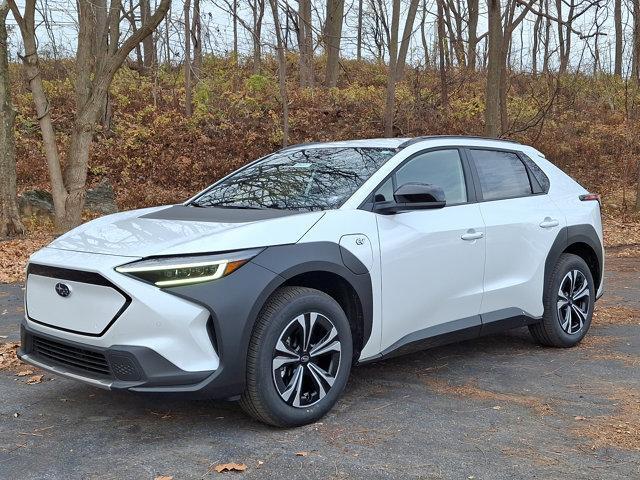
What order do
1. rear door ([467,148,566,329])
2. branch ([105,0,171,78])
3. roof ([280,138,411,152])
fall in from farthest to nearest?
branch ([105,0,171,78]), rear door ([467,148,566,329]), roof ([280,138,411,152])

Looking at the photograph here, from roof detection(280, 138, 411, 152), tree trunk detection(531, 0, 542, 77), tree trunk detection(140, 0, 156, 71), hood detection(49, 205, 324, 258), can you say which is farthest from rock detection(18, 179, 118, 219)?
tree trunk detection(531, 0, 542, 77)

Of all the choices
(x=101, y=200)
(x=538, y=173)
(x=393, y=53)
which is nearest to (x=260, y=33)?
(x=393, y=53)

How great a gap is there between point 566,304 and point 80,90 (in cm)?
1068

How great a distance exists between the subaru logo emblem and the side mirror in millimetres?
1933

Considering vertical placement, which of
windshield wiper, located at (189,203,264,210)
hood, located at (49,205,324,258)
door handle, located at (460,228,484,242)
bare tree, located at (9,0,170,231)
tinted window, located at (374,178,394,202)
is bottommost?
door handle, located at (460,228,484,242)

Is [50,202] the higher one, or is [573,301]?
[50,202]

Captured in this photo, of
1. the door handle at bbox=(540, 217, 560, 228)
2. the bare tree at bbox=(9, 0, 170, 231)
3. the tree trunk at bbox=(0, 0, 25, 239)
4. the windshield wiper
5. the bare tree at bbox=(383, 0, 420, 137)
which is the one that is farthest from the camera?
the bare tree at bbox=(383, 0, 420, 137)

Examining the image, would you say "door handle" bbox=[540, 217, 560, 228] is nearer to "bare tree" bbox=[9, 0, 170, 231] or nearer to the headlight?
the headlight

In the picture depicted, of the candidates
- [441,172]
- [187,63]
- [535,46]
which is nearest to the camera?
[441,172]

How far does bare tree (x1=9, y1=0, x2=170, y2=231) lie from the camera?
40.2 ft

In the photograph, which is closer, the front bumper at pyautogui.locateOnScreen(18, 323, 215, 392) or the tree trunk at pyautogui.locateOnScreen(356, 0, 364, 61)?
the front bumper at pyautogui.locateOnScreen(18, 323, 215, 392)

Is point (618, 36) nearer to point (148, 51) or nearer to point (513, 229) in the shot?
point (148, 51)

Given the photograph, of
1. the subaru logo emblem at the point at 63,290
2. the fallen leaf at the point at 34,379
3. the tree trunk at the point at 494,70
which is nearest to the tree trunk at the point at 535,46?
the tree trunk at the point at 494,70

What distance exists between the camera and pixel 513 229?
519 centimetres
